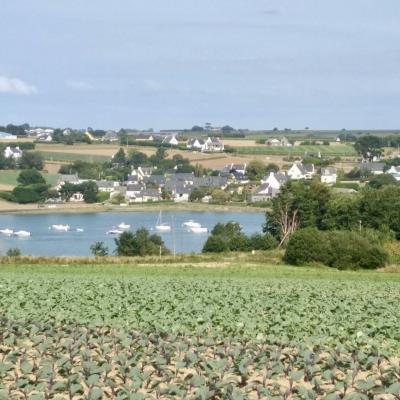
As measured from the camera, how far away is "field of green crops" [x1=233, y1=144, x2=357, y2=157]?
17300cm

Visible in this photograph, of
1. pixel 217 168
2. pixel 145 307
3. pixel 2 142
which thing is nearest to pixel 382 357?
pixel 145 307

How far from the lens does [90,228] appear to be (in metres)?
90.4

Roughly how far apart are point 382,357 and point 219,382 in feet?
10.4

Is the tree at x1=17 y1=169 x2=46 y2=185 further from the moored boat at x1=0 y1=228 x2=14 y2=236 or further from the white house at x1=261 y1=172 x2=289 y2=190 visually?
the moored boat at x1=0 y1=228 x2=14 y2=236

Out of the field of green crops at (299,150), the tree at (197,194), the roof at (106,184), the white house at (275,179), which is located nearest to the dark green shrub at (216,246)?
the white house at (275,179)

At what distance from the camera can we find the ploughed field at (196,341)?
38.5ft

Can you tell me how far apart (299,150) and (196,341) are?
16819 cm

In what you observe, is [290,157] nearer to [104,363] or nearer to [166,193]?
[166,193]

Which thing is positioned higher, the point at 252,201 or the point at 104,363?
the point at 104,363

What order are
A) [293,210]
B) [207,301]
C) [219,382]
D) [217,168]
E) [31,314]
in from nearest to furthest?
[219,382], [31,314], [207,301], [293,210], [217,168]

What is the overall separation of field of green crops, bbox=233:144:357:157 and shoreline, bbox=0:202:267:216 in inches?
1997

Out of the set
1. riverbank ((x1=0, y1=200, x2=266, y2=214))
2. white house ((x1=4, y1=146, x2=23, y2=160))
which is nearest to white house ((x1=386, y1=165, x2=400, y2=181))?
riverbank ((x1=0, y1=200, x2=266, y2=214))

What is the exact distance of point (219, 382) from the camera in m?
11.6

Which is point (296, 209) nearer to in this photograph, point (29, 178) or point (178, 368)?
point (178, 368)
